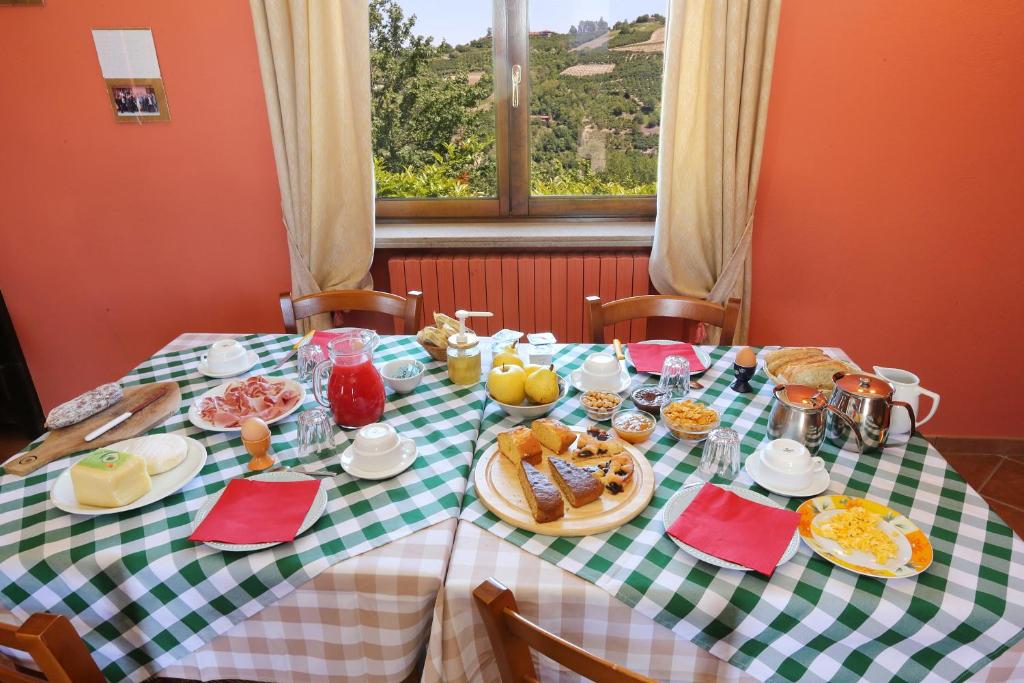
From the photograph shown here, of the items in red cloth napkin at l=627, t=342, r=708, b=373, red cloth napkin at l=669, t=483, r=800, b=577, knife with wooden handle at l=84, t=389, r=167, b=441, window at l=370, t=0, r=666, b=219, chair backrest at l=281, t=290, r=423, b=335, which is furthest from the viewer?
window at l=370, t=0, r=666, b=219

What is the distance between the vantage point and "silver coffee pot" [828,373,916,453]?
1130 millimetres

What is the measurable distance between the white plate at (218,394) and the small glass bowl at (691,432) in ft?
2.65

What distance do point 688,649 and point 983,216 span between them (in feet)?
6.94

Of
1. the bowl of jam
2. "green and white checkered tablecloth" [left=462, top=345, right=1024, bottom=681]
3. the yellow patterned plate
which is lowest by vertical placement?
"green and white checkered tablecloth" [left=462, top=345, right=1024, bottom=681]

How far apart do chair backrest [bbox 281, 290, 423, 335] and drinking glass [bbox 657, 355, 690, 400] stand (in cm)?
80

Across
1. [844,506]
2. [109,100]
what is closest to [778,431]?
[844,506]

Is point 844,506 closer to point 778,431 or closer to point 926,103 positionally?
point 778,431

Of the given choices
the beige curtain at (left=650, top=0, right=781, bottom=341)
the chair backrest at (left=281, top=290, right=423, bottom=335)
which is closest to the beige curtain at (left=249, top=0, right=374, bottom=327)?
the chair backrest at (left=281, top=290, right=423, bottom=335)

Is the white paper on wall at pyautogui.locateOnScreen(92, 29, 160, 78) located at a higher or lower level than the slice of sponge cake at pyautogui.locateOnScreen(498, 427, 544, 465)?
higher

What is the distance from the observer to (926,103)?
80.1 inches

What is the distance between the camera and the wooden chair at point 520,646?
0.67 m

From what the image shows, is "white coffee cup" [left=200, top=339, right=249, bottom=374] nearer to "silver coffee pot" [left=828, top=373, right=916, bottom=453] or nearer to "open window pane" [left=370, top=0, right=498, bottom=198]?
"open window pane" [left=370, top=0, right=498, bottom=198]

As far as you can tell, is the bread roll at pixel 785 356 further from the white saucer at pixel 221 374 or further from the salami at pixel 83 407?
the salami at pixel 83 407

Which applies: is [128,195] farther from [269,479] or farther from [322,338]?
[269,479]
